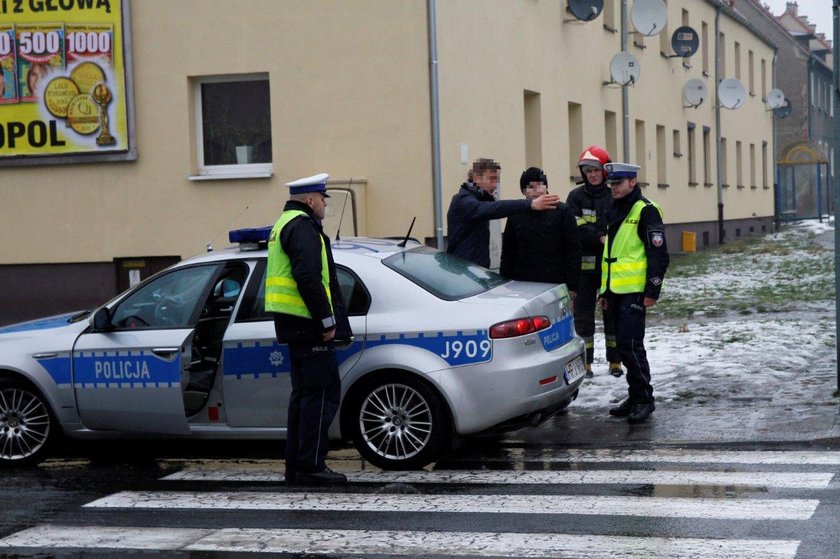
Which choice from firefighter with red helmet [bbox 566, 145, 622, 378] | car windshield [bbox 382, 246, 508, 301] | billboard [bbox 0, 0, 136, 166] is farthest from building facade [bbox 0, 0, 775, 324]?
car windshield [bbox 382, 246, 508, 301]

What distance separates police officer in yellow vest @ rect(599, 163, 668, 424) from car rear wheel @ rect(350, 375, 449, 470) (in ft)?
7.22

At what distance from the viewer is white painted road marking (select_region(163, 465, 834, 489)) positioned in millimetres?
7453

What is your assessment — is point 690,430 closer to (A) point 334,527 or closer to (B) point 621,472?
(B) point 621,472

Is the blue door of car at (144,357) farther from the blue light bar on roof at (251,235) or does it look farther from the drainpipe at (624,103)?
the drainpipe at (624,103)

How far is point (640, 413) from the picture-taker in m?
9.62

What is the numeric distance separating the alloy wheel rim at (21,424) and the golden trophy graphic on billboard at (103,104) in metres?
8.83

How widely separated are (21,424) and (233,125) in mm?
8891

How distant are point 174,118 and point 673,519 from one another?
39.3 feet

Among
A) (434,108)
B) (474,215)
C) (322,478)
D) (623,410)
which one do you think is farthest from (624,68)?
(322,478)

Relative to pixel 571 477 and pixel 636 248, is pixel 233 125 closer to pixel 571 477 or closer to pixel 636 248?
pixel 636 248

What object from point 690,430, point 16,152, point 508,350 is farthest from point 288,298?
point 16,152

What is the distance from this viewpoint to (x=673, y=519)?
6555mm

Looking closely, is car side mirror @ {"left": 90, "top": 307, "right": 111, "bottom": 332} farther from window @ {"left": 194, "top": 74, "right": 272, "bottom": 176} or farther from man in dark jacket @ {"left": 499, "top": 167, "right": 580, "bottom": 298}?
window @ {"left": 194, "top": 74, "right": 272, "bottom": 176}

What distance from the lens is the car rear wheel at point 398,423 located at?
8.02 m
